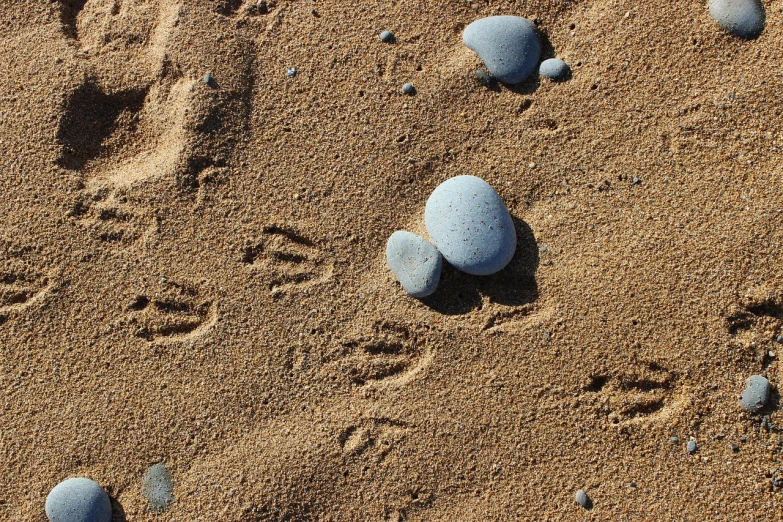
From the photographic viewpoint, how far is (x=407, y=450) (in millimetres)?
2088

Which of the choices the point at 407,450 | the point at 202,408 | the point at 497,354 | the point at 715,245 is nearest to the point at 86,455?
the point at 202,408

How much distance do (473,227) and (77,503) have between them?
163 cm

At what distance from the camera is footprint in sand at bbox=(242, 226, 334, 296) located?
2.17 metres

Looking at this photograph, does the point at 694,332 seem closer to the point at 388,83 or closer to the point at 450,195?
the point at 450,195

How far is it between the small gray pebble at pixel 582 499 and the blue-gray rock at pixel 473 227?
79 cm

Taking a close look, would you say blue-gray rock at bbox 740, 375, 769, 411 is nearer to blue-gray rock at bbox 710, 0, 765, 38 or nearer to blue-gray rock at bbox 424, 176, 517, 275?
blue-gray rock at bbox 424, 176, 517, 275

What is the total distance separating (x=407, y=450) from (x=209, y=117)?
1.37 meters

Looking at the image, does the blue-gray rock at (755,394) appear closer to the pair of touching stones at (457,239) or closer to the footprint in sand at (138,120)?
the pair of touching stones at (457,239)

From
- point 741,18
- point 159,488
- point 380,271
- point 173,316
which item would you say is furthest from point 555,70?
point 159,488

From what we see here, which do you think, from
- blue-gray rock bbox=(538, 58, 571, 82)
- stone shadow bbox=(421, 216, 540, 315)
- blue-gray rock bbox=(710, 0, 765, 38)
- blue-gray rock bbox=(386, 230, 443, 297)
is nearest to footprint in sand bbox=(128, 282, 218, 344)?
blue-gray rock bbox=(386, 230, 443, 297)

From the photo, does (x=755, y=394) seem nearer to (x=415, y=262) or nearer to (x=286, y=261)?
(x=415, y=262)

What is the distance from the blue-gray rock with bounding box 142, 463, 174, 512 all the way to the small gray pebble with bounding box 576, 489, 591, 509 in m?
1.38

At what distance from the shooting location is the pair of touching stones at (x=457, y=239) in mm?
2049

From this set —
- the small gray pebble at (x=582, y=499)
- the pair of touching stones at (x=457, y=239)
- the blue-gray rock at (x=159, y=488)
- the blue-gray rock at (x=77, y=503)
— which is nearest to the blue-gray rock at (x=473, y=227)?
the pair of touching stones at (x=457, y=239)
